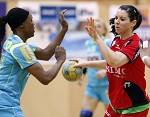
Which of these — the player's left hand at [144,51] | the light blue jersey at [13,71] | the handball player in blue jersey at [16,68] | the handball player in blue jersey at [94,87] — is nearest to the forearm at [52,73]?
the handball player in blue jersey at [16,68]

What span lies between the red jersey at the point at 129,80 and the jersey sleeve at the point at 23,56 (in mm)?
746

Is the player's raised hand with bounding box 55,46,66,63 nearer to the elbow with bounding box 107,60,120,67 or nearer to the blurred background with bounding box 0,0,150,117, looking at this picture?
the elbow with bounding box 107,60,120,67

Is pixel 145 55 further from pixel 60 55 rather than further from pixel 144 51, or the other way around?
pixel 60 55

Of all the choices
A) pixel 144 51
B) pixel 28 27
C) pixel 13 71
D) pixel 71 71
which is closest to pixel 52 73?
pixel 13 71

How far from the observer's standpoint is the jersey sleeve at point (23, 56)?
3787 millimetres

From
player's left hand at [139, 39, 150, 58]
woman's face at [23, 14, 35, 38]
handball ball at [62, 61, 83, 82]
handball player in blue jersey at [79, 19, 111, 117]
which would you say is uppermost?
woman's face at [23, 14, 35, 38]

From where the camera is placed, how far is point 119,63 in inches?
151

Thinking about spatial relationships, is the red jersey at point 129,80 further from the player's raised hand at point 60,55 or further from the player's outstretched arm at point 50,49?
the player's outstretched arm at point 50,49

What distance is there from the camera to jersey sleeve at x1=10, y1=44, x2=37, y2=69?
379cm

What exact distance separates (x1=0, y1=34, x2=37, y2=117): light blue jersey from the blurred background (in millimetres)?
4101

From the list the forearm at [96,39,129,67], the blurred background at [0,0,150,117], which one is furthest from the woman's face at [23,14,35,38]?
the blurred background at [0,0,150,117]

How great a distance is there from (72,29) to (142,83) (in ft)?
14.4

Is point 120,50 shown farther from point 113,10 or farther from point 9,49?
point 113,10

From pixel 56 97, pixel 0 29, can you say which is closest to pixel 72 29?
pixel 56 97
